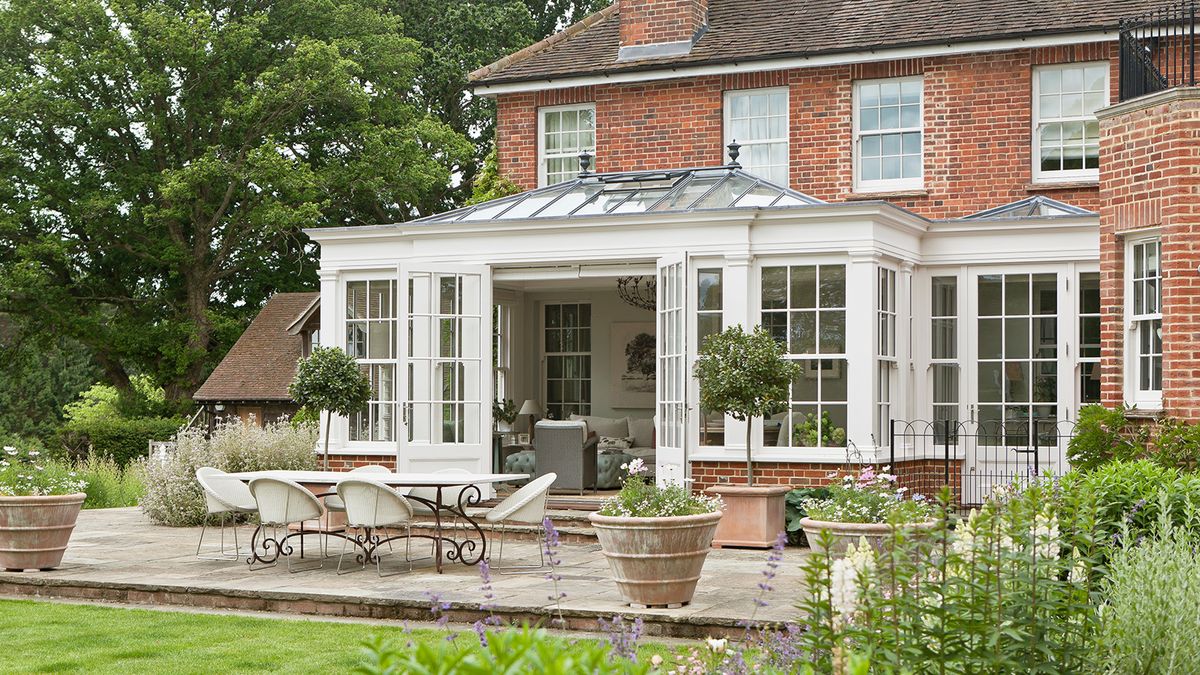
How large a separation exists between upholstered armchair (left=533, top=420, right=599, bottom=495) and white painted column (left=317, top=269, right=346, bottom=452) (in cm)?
226

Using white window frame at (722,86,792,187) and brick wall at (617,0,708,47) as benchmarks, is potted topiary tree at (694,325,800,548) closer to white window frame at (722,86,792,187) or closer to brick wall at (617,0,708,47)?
white window frame at (722,86,792,187)

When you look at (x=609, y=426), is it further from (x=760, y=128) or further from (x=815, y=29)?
(x=815, y=29)

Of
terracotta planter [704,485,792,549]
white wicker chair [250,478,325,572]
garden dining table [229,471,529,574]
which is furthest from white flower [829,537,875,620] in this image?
terracotta planter [704,485,792,549]

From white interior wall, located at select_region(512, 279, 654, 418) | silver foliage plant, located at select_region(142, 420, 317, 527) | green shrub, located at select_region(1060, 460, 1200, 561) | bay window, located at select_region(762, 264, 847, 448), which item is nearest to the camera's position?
green shrub, located at select_region(1060, 460, 1200, 561)

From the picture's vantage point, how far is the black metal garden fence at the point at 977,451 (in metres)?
14.3

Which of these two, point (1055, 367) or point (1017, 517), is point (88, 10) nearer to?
point (1055, 367)

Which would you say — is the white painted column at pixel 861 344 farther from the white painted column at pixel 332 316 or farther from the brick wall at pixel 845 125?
the white painted column at pixel 332 316

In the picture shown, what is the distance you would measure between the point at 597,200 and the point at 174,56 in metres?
16.4

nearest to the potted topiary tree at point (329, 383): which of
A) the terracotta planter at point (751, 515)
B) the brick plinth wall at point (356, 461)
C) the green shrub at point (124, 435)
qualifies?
the brick plinth wall at point (356, 461)

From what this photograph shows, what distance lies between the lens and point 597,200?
611 inches

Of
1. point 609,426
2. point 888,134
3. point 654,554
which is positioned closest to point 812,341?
point 609,426

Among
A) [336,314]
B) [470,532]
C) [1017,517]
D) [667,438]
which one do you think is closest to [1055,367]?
[667,438]

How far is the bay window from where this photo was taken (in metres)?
13.4

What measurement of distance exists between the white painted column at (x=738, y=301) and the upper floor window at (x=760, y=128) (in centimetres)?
473
